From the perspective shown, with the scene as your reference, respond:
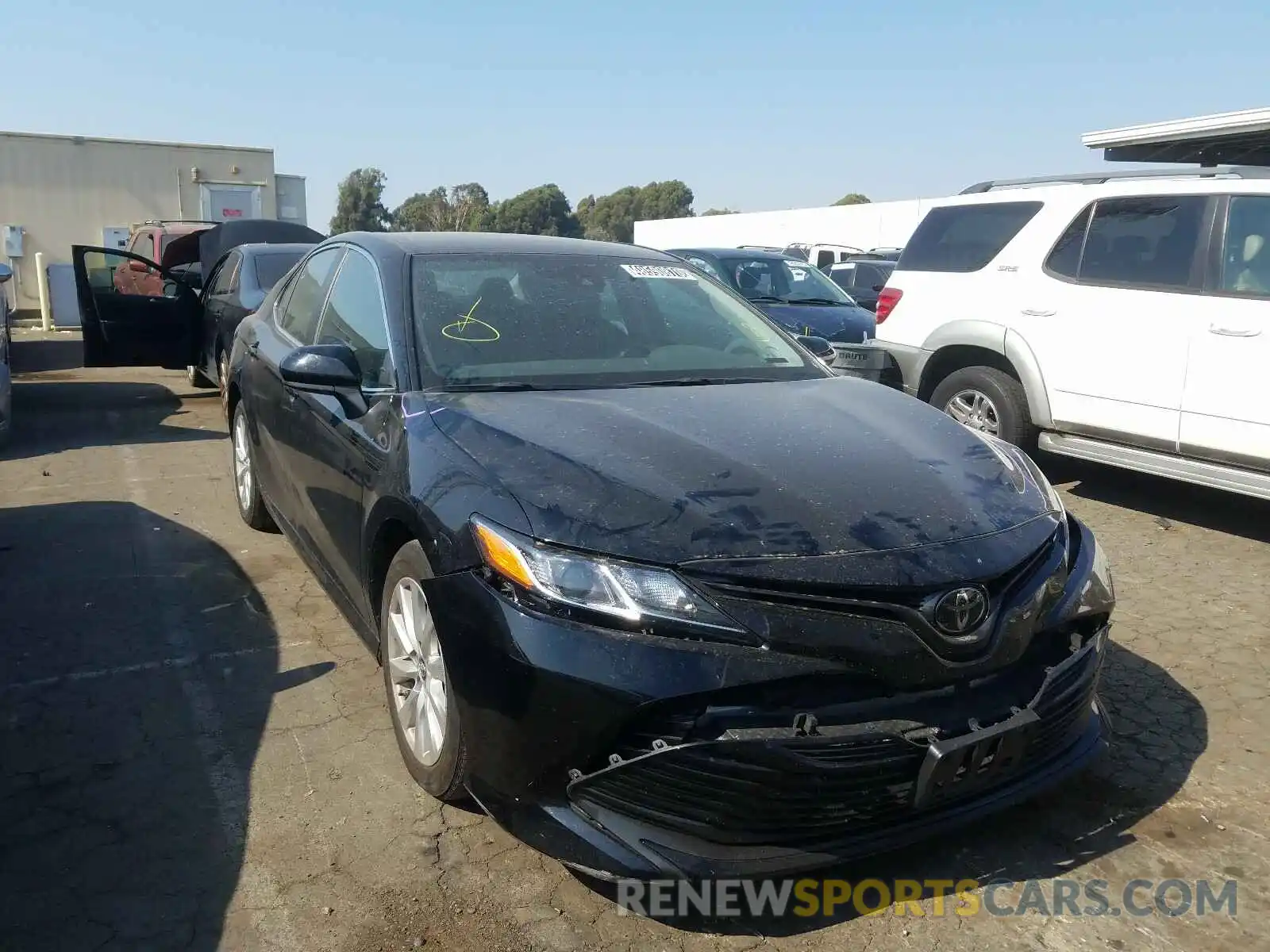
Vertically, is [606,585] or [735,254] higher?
[735,254]

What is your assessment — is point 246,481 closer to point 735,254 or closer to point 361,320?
point 361,320

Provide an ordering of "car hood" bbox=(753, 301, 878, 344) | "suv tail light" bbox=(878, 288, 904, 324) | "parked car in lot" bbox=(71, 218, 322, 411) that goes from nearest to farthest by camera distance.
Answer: "suv tail light" bbox=(878, 288, 904, 324) → "parked car in lot" bbox=(71, 218, 322, 411) → "car hood" bbox=(753, 301, 878, 344)

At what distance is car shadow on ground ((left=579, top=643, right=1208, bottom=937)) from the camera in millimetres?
2561

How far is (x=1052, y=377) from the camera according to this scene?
245 inches

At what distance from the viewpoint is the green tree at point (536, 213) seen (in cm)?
5731

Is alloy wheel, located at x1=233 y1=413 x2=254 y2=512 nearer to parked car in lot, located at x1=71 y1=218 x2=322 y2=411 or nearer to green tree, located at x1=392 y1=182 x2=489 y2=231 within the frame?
parked car in lot, located at x1=71 y1=218 x2=322 y2=411

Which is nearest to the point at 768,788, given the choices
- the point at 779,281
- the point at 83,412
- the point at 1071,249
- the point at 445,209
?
the point at 1071,249

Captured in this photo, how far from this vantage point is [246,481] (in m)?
5.53

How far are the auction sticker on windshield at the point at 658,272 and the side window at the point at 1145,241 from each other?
10.1 ft

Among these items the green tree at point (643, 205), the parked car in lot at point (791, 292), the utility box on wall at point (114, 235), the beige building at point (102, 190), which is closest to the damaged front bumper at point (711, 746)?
the parked car in lot at point (791, 292)

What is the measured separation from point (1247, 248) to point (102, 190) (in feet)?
68.0

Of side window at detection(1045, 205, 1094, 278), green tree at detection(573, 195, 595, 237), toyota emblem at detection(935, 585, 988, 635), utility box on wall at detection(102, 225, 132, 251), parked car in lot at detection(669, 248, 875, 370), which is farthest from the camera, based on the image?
green tree at detection(573, 195, 595, 237)

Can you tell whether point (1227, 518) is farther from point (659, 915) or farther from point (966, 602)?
point (659, 915)

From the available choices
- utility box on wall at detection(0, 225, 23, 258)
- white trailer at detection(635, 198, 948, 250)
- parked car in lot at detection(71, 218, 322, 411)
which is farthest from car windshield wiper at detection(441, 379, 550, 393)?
white trailer at detection(635, 198, 948, 250)
